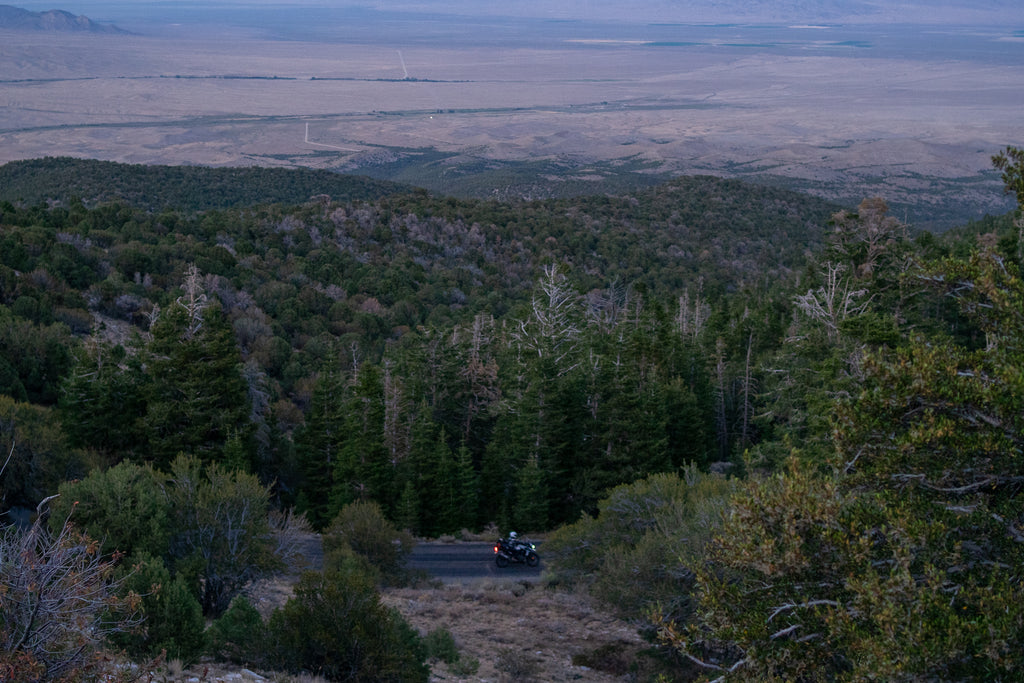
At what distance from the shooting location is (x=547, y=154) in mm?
144500

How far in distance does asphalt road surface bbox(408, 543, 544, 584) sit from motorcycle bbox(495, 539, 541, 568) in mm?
135

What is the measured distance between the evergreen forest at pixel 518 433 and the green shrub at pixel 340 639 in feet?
0.21

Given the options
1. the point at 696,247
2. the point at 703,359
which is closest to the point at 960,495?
the point at 703,359

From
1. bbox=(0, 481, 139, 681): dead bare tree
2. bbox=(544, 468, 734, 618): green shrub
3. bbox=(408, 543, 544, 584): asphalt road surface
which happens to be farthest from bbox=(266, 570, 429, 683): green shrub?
bbox=(408, 543, 544, 584): asphalt road surface

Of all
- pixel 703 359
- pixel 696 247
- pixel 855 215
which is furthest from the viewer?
pixel 696 247

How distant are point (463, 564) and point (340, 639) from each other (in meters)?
11.7

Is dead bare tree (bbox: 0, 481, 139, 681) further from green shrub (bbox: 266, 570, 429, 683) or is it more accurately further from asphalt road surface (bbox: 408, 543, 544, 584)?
asphalt road surface (bbox: 408, 543, 544, 584)

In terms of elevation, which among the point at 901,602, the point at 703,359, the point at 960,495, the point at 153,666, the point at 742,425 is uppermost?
the point at 960,495

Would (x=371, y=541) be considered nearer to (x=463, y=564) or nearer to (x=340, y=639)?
(x=463, y=564)

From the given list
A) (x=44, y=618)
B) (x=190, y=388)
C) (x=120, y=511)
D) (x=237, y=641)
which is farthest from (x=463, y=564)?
(x=44, y=618)

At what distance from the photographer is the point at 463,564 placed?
2294cm

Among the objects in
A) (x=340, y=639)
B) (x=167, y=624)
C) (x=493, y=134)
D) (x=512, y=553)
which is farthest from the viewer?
(x=493, y=134)

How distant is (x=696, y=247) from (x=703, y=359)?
153 ft

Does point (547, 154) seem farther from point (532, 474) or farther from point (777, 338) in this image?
point (532, 474)
